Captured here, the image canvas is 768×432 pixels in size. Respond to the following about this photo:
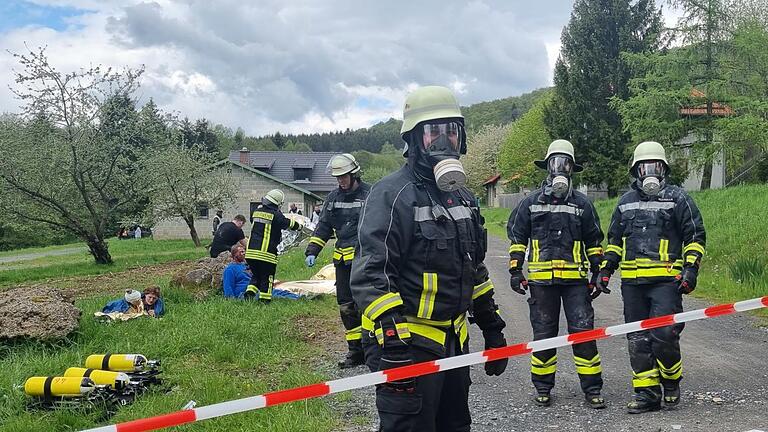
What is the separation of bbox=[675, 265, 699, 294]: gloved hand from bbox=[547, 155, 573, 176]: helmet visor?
4.11 feet

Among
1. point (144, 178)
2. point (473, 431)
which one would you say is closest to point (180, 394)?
point (473, 431)

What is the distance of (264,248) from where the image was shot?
10.4 meters

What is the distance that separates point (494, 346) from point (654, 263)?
7.35 ft

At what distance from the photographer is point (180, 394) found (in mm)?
5684

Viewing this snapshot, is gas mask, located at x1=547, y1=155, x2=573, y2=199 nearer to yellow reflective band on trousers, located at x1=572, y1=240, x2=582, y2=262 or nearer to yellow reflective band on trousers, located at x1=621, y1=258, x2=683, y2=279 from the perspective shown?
yellow reflective band on trousers, located at x1=572, y1=240, x2=582, y2=262

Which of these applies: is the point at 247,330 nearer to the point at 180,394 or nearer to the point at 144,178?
the point at 180,394

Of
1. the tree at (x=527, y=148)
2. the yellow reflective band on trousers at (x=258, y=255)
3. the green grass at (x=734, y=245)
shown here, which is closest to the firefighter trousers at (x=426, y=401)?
the yellow reflective band on trousers at (x=258, y=255)

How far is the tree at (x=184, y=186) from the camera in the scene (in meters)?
29.3

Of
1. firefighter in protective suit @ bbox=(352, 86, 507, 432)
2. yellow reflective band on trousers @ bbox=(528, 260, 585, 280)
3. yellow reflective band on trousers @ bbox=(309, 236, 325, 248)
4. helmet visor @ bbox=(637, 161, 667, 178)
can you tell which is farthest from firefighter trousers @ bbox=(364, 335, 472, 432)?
yellow reflective band on trousers @ bbox=(309, 236, 325, 248)

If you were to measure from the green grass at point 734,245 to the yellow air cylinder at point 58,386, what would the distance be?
9157 millimetres

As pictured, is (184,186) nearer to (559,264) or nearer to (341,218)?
(341,218)

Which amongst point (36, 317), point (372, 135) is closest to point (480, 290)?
point (36, 317)

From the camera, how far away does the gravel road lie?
499cm

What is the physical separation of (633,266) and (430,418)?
3.02 m
